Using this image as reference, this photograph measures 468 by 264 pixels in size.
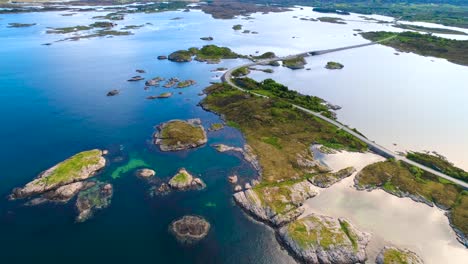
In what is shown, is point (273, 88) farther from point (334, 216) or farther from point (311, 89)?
point (334, 216)

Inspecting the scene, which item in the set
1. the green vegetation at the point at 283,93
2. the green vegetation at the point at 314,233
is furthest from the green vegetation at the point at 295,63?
the green vegetation at the point at 314,233

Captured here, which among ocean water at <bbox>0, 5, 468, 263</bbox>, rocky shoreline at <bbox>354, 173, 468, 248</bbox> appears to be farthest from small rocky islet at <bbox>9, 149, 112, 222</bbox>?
rocky shoreline at <bbox>354, 173, 468, 248</bbox>

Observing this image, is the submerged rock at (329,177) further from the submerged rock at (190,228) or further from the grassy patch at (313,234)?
the submerged rock at (190,228)

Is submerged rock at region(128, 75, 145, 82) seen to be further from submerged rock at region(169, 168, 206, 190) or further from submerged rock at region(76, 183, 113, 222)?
submerged rock at region(169, 168, 206, 190)

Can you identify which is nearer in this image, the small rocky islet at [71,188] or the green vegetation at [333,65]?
the small rocky islet at [71,188]

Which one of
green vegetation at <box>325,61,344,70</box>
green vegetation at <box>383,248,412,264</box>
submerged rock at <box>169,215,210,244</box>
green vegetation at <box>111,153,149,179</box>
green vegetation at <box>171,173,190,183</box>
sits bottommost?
submerged rock at <box>169,215,210,244</box>

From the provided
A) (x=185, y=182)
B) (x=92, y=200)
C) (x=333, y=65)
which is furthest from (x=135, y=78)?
(x=333, y=65)
